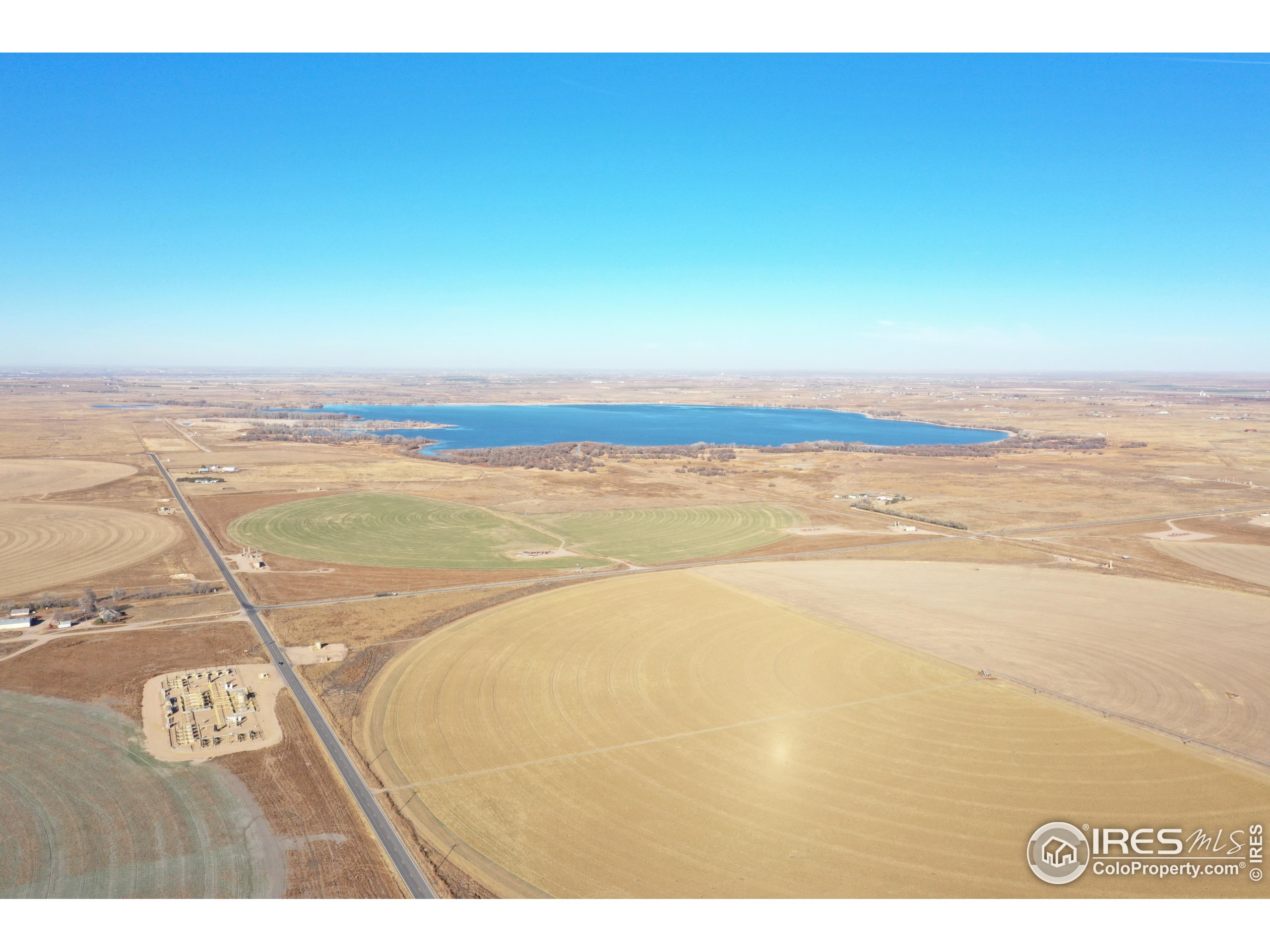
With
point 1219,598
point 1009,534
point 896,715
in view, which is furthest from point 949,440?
point 896,715

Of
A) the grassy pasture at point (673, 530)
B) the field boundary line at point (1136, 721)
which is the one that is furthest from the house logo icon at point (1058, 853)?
the grassy pasture at point (673, 530)

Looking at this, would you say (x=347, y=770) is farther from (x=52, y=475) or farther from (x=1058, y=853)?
(x=52, y=475)

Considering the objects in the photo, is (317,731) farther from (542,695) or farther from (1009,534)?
(1009,534)

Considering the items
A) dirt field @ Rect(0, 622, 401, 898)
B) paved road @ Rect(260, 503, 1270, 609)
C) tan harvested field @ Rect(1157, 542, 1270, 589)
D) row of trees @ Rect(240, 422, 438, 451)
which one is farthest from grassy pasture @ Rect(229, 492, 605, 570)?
row of trees @ Rect(240, 422, 438, 451)

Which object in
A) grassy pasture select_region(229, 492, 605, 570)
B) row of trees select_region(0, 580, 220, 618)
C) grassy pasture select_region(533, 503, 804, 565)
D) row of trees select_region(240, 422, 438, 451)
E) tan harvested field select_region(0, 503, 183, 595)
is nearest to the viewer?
row of trees select_region(0, 580, 220, 618)

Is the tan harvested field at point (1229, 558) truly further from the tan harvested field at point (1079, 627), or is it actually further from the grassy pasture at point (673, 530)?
the grassy pasture at point (673, 530)

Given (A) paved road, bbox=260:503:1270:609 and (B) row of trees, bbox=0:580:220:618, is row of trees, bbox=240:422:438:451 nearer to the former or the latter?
(B) row of trees, bbox=0:580:220:618
